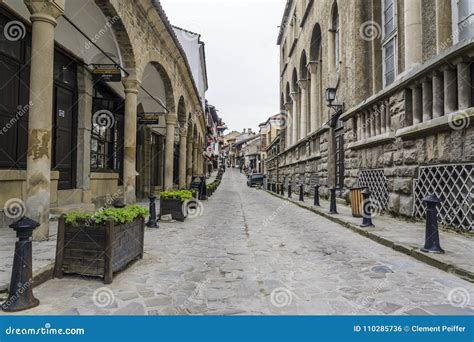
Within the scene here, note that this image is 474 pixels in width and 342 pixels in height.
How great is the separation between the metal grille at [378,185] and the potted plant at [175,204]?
575cm

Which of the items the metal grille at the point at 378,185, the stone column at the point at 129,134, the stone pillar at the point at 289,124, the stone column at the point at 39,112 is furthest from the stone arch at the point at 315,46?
the stone column at the point at 39,112

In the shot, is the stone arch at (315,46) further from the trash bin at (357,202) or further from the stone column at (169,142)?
the trash bin at (357,202)

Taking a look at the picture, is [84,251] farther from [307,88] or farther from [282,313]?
[307,88]

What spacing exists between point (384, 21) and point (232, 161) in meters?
108

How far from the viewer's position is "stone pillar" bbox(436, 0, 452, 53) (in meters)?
7.70

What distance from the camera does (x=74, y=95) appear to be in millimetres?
9938

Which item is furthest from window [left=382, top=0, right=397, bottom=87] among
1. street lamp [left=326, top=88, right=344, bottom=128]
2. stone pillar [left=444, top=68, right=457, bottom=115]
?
stone pillar [left=444, top=68, right=457, bottom=115]

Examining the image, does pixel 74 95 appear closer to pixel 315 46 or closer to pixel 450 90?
pixel 450 90

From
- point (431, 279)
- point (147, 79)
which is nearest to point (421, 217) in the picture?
point (431, 279)

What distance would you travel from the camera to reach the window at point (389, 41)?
10695mm

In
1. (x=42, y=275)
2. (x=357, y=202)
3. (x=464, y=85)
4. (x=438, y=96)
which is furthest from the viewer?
(x=357, y=202)

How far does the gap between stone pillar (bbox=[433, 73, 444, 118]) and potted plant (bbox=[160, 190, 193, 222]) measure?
6.61 m

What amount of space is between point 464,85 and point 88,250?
7.19m

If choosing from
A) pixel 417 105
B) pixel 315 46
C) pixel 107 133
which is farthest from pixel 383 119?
pixel 315 46
